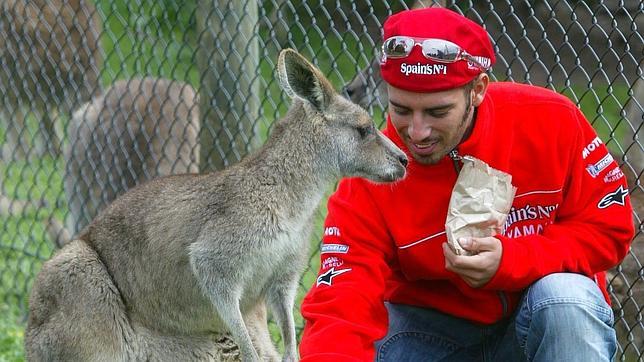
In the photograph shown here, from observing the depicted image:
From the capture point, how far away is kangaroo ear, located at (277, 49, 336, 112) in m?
3.82

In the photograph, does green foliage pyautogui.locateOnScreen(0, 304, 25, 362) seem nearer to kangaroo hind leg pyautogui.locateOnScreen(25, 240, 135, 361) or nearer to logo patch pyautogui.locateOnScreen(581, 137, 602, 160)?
kangaroo hind leg pyautogui.locateOnScreen(25, 240, 135, 361)

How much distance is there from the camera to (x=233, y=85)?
5.33 metres

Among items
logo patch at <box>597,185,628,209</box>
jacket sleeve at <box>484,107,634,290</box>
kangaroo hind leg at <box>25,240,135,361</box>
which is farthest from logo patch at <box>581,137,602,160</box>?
kangaroo hind leg at <box>25,240,135,361</box>

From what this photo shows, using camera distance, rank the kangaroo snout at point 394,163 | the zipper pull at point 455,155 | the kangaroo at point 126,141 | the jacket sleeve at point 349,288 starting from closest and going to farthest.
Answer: the jacket sleeve at point 349,288
the zipper pull at point 455,155
the kangaroo snout at point 394,163
the kangaroo at point 126,141

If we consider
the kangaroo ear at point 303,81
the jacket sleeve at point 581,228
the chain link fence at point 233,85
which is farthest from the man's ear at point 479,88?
the chain link fence at point 233,85

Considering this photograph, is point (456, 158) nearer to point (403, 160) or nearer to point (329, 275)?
point (403, 160)

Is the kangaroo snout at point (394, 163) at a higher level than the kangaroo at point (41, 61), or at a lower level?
lower

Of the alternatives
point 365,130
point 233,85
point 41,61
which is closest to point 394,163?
point 365,130

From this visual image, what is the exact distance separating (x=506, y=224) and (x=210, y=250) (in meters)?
1.06

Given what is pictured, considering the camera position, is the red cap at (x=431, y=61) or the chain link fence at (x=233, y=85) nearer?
the red cap at (x=431, y=61)

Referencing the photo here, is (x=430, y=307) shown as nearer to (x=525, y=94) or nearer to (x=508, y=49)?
(x=525, y=94)

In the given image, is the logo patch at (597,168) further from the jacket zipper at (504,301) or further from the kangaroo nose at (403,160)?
the kangaroo nose at (403,160)

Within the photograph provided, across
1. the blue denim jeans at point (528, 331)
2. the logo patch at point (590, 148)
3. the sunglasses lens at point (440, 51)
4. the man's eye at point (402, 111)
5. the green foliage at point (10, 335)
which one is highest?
Result: the sunglasses lens at point (440, 51)

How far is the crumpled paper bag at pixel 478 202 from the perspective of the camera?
3.30 meters
